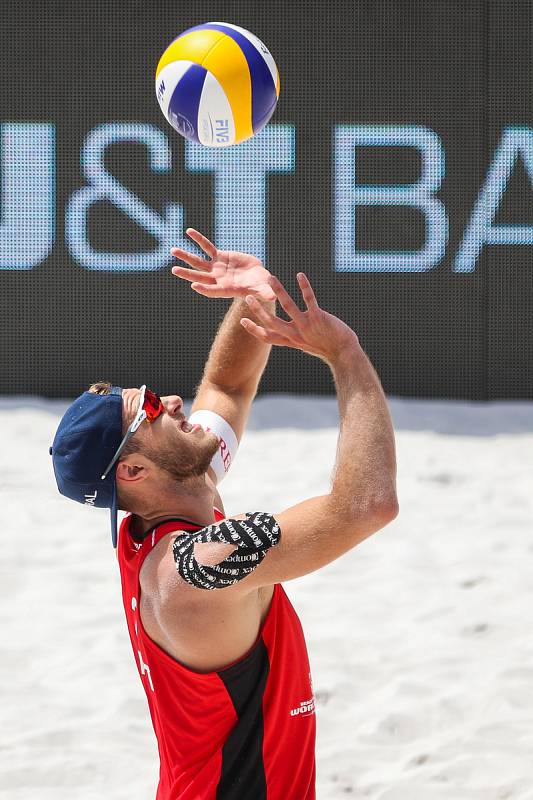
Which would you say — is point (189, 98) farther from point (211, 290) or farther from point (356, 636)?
point (356, 636)

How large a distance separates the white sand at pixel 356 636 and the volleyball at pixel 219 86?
6.41 ft

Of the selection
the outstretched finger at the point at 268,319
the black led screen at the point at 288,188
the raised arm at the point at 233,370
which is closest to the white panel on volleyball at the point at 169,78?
the raised arm at the point at 233,370

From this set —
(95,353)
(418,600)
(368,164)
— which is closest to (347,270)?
(368,164)

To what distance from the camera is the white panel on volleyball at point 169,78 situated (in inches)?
133

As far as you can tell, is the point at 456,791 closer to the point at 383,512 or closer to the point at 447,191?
the point at 383,512

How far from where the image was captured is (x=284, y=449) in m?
6.61

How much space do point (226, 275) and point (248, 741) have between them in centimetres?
96

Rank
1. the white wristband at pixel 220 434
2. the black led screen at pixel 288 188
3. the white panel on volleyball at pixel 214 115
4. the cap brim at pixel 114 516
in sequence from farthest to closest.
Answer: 1. the black led screen at pixel 288 188
2. the white panel on volleyball at pixel 214 115
3. the white wristband at pixel 220 434
4. the cap brim at pixel 114 516

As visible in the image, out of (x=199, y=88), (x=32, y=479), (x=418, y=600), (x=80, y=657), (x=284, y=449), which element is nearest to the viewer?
(x=199, y=88)

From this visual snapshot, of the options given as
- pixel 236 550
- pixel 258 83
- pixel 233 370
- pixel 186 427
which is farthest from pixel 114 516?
pixel 258 83

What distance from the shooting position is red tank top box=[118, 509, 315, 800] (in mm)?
2068

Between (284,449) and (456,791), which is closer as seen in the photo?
(456,791)

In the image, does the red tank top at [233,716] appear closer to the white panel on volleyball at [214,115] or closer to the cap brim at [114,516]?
the cap brim at [114,516]

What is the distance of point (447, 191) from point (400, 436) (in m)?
1.83
